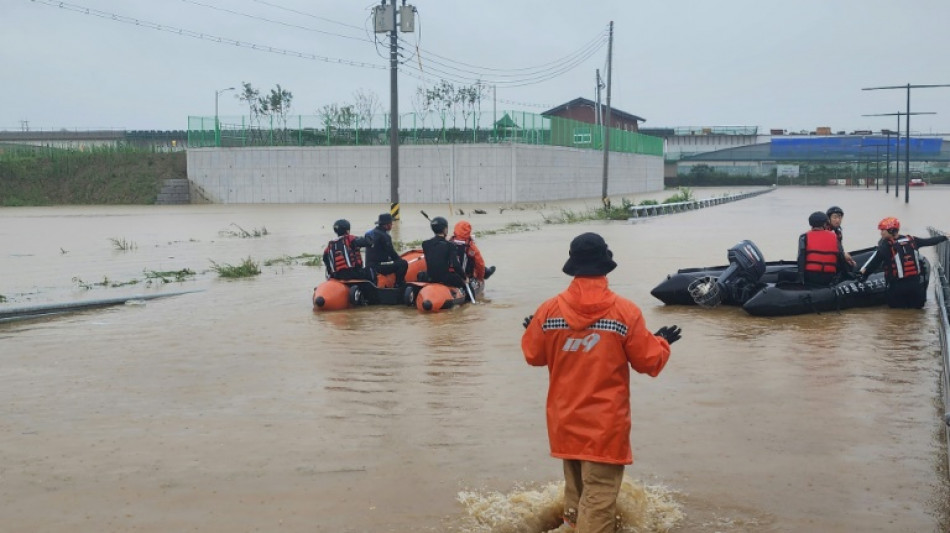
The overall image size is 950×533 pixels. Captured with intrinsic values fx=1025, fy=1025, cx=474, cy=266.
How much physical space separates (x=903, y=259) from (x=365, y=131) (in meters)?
45.9

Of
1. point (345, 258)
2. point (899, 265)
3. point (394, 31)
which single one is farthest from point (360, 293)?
point (394, 31)

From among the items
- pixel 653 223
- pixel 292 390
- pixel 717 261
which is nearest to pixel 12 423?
pixel 292 390

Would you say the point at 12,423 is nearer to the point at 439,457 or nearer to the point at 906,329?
the point at 439,457

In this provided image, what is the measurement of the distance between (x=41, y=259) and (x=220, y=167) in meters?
35.0


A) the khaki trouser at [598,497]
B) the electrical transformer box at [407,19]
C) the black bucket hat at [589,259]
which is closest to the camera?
the khaki trouser at [598,497]

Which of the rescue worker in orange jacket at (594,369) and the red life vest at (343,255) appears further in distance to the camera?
the red life vest at (343,255)

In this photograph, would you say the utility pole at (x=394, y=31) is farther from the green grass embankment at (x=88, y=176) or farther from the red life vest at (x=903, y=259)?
the green grass embankment at (x=88, y=176)

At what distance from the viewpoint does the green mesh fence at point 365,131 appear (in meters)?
55.1

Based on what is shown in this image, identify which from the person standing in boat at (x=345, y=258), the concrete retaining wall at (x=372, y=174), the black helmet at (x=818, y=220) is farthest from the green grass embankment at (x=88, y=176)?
the black helmet at (x=818, y=220)

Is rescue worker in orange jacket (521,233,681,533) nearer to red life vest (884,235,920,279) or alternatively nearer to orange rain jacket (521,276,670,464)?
orange rain jacket (521,276,670,464)

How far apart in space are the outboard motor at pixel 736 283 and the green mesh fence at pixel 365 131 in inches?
1617

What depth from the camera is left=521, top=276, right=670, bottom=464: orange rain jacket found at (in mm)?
5023

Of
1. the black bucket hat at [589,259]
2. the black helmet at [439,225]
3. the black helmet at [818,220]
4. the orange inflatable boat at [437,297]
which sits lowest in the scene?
the orange inflatable boat at [437,297]

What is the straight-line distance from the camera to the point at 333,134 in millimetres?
57312
